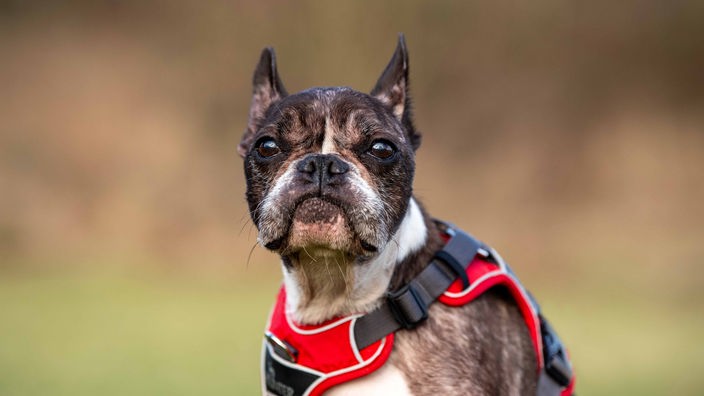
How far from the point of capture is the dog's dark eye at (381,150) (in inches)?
116

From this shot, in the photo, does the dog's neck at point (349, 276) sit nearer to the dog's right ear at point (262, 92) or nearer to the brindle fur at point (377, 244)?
the brindle fur at point (377, 244)

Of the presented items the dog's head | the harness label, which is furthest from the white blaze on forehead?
the harness label

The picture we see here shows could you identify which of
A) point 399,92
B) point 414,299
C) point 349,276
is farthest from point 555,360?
point 399,92

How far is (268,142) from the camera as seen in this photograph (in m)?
3.03

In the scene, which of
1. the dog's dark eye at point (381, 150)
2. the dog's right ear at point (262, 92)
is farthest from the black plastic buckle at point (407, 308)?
the dog's right ear at point (262, 92)

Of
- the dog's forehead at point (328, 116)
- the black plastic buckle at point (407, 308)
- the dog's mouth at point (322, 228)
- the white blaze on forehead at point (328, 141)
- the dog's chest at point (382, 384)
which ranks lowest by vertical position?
the dog's chest at point (382, 384)

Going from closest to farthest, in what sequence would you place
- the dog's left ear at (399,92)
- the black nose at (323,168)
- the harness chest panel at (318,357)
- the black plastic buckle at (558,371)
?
the black nose at (323,168)
the harness chest panel at (318,357)
the black plastic buckle at (558,371)
the dog's left ear at (399,92)

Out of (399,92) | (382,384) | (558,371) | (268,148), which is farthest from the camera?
(399,92)

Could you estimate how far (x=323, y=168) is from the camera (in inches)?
109

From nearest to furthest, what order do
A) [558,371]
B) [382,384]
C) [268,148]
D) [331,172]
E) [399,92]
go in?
[331,172] → [382,384] → [268,148] → [558,371] → [399,92]

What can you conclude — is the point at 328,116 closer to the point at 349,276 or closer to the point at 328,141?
the point at 328,141

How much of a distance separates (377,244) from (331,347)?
0.37 m

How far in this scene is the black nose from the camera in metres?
2.76

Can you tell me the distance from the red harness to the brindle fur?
51 mm
